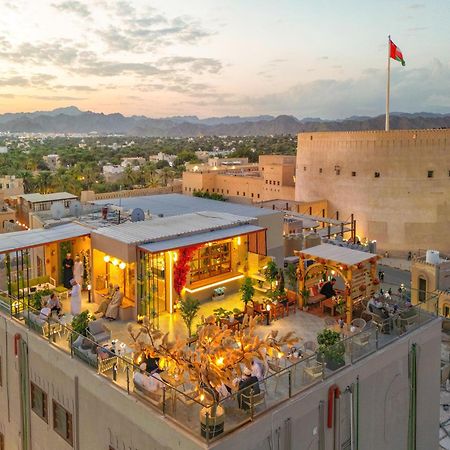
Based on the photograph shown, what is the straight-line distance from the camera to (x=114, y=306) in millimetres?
11781

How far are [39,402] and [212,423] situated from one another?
5.10 meters

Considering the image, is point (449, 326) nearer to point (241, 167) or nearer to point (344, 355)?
point (344, 355)

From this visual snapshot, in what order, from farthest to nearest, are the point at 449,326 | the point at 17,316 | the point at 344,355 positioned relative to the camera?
the point at 449,326
the point at 17,316
the point at 344,355

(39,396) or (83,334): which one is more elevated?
(83,334)

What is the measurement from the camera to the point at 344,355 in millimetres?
8852

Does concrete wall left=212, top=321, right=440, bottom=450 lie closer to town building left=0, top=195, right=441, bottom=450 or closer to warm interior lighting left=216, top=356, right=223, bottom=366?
town building left=0, top=195, right=441, bottom=450

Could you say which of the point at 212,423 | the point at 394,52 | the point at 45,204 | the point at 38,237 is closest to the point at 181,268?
the point at 38,237

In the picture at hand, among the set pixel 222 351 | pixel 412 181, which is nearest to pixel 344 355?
pixel 222 351

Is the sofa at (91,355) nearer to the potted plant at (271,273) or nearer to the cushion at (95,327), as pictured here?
the cushion at (95,327)

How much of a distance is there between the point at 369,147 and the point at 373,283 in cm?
3030

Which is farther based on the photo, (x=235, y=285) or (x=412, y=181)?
(x=412, y=181)

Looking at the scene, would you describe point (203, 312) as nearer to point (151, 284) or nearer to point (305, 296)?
point (151, 284)

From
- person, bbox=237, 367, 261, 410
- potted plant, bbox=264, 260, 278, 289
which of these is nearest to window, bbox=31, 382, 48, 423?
person, bbox=237, 367, 261, 410

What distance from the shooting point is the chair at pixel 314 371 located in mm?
8148
